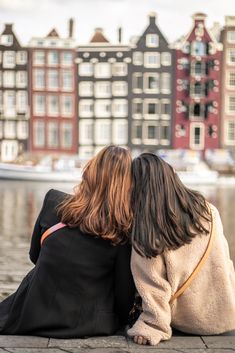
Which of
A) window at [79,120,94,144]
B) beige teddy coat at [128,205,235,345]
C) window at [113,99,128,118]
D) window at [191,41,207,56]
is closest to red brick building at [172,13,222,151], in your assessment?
window at [191,41,207,56]

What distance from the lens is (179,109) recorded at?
3875cm

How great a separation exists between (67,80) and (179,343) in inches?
1468

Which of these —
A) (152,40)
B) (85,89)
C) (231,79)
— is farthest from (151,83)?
Answer: (231,79)

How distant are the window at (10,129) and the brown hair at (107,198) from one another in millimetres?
37229

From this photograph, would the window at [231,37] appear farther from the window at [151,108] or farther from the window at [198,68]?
the window at [151,108]

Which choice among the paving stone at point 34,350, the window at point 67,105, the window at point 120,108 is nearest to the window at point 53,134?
the window at point 67,105

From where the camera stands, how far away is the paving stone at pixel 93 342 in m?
2.59

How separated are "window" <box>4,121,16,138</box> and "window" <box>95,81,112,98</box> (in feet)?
18.1

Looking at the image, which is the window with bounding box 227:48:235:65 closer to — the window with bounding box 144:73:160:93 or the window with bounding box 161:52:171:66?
the window with bounding box 161:52:171:66

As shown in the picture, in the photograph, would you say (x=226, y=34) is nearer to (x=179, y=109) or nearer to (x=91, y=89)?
(x=179, y=109)

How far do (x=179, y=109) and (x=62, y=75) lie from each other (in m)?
7.47

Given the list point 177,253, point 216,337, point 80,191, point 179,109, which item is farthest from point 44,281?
point 179,109

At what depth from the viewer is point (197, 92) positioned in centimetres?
3891

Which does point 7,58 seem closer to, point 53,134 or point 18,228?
point 53,134
